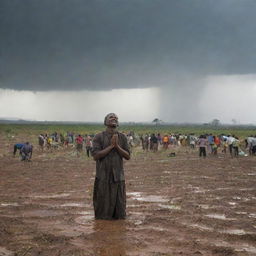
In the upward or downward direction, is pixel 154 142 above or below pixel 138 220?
above

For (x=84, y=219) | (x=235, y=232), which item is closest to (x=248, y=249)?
(x=235, y=232)

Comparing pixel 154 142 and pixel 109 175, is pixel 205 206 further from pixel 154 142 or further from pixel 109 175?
pixel 154 142

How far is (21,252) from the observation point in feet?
19.7

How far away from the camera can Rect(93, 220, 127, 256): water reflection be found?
6.09 metres

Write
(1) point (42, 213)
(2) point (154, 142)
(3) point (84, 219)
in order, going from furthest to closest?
(2) point (154, 142)
(1) point (42, 213)
(3) point (84, 219)

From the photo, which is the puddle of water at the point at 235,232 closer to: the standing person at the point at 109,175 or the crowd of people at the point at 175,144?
the standing person at the point at 109,175

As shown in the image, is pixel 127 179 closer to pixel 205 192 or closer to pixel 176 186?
pixel 176 186

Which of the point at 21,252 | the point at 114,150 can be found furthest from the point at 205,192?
the point at 21,252

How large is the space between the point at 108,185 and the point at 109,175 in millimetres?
192

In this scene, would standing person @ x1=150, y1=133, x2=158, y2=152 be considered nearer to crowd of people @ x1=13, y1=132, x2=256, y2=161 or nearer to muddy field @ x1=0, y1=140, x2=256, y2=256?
crowd of people @ x1=13, y1=132, x2=256, y2=161

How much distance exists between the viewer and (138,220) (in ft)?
27.2

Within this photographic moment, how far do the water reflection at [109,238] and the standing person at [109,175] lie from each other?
0.83ft

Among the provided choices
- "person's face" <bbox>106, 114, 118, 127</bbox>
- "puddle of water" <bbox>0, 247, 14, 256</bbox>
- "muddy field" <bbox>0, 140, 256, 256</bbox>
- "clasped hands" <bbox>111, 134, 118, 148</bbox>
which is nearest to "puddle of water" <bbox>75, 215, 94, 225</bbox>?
"muddy field" <bbox>0, 140, 256, 256</bbox>

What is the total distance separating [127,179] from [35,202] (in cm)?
553
